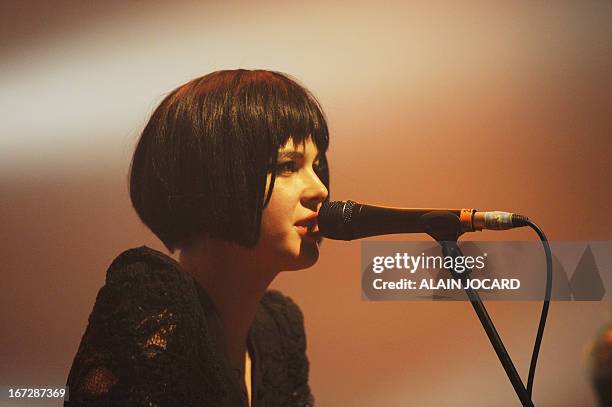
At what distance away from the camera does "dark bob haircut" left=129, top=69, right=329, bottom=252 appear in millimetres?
1547

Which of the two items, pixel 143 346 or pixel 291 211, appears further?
pixel 291 211

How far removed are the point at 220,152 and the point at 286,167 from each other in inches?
5.8

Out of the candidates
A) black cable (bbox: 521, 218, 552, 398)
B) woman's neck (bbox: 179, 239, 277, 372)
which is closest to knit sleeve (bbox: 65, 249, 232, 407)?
woman's neck (bbox: 179, 239, 277, 372)

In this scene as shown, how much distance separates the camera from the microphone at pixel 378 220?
52.1 inches

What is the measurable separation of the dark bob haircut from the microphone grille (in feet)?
0.44

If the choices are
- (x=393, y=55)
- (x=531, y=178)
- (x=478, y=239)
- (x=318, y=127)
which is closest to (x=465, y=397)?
(x=478, y=239)

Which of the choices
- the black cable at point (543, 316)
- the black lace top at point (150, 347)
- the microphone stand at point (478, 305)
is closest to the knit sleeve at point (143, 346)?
the black lace top at point (150, 347)

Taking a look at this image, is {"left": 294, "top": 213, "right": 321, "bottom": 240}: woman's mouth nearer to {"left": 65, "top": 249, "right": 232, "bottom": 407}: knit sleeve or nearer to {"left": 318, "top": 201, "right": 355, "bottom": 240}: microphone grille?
{"left": 318, "top": 201, "right": 355, "bottom": 240}: microphone grille

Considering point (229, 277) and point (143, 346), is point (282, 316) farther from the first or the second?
point (143, 346)

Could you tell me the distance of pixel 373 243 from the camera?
1637 mm

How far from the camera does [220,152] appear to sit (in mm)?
1556

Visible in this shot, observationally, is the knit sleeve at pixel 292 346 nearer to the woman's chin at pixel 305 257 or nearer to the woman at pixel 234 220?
the woman at pixel 234 220

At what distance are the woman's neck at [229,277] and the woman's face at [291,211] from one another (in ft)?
0.18

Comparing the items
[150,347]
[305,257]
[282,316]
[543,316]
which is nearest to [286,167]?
[305,257]
